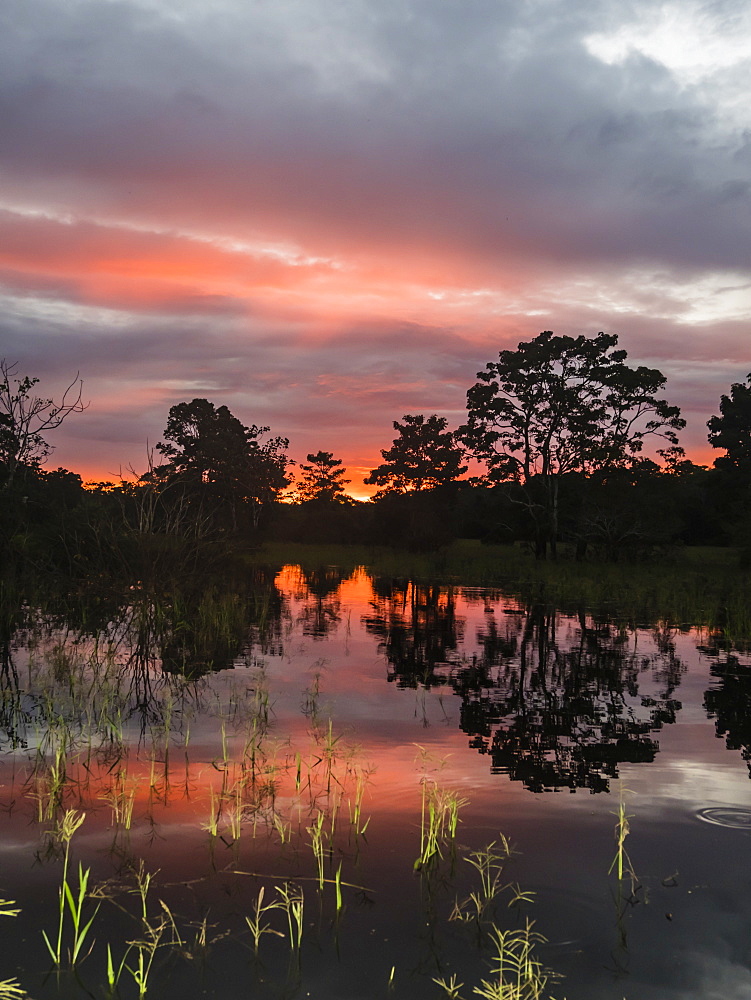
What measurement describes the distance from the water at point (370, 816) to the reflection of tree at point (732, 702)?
7 centimetres

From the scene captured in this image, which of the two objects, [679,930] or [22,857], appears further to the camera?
[22,857]

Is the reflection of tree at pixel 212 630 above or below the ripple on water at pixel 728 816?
above

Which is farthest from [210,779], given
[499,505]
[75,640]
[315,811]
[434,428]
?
[434,428]

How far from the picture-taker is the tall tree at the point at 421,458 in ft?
319

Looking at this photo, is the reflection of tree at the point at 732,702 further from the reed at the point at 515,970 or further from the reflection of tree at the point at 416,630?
the reed at the point at 515,970

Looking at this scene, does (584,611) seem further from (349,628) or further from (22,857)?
(22,857)

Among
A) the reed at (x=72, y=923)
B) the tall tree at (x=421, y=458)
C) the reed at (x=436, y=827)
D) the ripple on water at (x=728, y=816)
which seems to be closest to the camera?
the reed at (x=72, y=923)

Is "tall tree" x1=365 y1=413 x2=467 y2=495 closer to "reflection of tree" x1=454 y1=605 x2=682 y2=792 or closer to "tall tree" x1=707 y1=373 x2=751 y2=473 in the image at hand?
"tall tree" x1=707 y1=373 x2=751 y2=473

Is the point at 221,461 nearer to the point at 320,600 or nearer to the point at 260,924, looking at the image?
→ the point at 320,600

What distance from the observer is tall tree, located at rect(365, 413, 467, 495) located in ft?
319

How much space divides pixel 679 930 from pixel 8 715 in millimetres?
8737

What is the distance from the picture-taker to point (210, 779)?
327 inches

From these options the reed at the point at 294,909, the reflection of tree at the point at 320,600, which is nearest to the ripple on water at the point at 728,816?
the reed at the point at 294,909

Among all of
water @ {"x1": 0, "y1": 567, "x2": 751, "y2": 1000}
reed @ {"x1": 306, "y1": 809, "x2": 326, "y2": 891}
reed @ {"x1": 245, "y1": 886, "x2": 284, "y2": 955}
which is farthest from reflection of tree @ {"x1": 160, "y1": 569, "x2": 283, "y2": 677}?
reed @ {"x1": 245, "y1": 886, "x2": 284, "y2": 955}
